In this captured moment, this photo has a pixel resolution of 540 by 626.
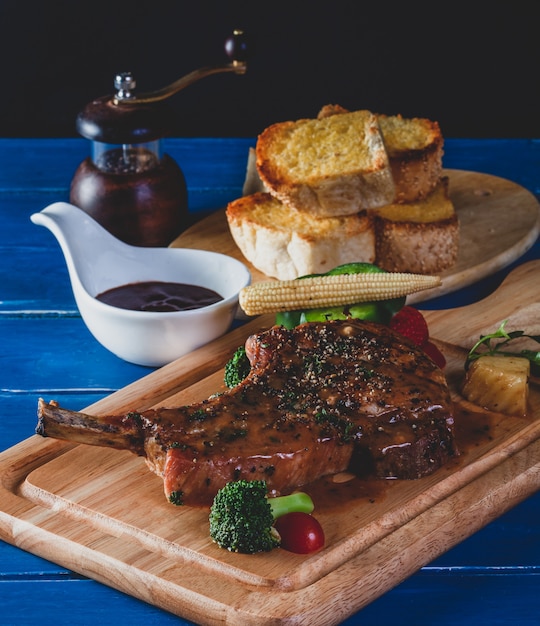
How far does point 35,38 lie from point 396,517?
4.80 meters

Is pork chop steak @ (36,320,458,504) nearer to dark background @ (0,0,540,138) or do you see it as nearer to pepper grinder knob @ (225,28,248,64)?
pepper grinder knob @ (225,28,248,64)

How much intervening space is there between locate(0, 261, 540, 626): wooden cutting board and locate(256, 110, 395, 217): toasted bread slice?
1365 mm

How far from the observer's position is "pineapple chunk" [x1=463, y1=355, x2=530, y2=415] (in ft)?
11.9

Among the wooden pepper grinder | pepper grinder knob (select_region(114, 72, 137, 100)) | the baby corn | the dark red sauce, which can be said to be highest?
pepper grinder knob (select_region(114, 72, 137, 100))

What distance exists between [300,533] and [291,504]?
122 millimetres

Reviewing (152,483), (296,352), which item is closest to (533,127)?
(296,352)

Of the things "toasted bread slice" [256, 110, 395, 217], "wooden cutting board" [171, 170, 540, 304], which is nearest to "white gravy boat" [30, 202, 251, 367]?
"wooden cutting board" [171, 170, 540, 304]

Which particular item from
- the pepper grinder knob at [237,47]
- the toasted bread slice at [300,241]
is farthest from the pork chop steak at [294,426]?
the pepper grinder knob at [237,47]

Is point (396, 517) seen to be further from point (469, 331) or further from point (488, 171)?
point (488, 171)

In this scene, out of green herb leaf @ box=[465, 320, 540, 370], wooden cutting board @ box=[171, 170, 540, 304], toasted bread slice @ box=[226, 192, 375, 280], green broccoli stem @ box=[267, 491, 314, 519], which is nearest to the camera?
green broccoli stem @ box=[267, 491, 314, 519]

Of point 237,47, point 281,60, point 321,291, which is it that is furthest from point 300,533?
point 281,60

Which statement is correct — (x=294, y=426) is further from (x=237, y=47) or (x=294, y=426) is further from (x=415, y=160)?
(x=237, y=47)

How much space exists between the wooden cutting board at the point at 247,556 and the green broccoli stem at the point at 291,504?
6 cm

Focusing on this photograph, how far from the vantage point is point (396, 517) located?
122 inches
